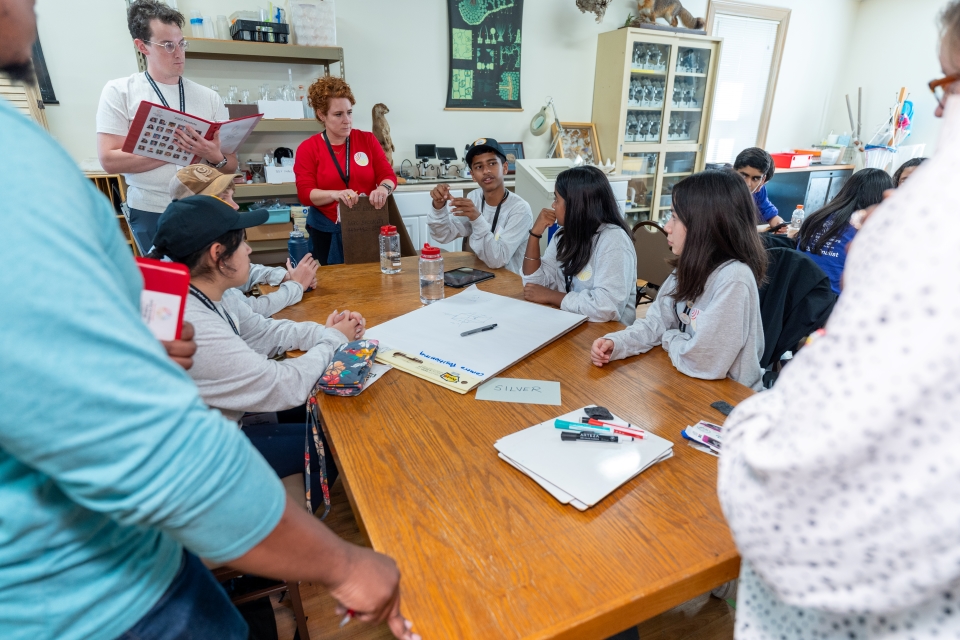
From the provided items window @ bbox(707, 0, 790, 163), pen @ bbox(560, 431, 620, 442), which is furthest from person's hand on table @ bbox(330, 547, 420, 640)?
window @ bbox(707, 0, 790, 163)

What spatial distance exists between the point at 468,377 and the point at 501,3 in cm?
415

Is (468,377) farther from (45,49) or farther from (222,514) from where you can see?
(45,49)

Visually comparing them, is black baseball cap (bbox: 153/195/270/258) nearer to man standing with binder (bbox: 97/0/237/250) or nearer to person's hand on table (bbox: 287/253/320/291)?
person's hand on table (bbox: 287/253/320/291)

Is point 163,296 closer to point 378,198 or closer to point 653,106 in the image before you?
point 378,198

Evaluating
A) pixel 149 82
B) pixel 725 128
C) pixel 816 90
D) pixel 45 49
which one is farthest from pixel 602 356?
pixel 816 90

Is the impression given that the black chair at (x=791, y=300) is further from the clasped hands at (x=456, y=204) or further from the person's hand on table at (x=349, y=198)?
the person's hand on table at (x=349, y=198)

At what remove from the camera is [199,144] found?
83.0 inches

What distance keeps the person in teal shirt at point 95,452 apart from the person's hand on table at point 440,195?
1.90m

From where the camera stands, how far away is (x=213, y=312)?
1.15m

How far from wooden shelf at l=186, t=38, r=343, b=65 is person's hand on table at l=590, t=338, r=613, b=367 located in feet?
10.5

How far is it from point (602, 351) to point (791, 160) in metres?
5.57

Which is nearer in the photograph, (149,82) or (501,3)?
(149,82)

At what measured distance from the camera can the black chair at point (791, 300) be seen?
5.03ft

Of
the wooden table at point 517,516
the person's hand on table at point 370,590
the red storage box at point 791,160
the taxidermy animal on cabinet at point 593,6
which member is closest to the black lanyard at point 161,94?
the wooden table at point 517,516
